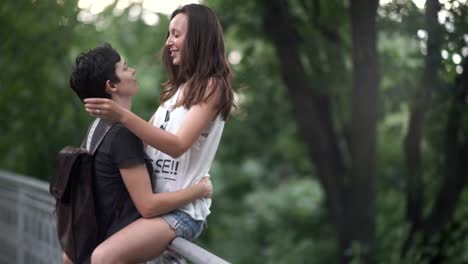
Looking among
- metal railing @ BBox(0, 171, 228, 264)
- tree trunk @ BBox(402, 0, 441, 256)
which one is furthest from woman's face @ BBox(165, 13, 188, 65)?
tree trunk @ BBox(402, 0, 441, 256)

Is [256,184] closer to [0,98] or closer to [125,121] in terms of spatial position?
[0,98]

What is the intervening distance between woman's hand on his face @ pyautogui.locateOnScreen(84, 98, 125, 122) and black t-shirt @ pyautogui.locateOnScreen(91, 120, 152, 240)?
21 cm

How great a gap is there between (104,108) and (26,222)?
3186 mm

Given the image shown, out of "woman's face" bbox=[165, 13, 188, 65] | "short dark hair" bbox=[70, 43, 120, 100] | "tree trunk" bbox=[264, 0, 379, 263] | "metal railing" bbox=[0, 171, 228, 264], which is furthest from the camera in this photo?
"tree trunk" bbox=[264, 0, 379, 263]

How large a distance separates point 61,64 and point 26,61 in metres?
1.04

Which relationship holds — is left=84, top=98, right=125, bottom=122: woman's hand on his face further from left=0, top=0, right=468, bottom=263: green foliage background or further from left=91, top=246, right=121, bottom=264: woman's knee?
left=0, top=0, right=468, bottom=263: green foliage background

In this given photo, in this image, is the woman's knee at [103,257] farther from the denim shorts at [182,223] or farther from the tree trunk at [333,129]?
the tree trunk at [333,129]

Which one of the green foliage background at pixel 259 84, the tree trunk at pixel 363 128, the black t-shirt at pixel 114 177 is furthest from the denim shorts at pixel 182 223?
the tree trunk at pixel 363 128

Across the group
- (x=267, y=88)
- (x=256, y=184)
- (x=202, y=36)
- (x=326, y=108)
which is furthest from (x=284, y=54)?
(x=256, y=184)

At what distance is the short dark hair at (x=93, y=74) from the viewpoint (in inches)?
121

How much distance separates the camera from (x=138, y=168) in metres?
3.01

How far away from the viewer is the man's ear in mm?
3098

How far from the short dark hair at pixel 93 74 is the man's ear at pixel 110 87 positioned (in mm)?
11

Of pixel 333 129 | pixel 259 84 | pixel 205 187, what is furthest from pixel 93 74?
pixel 259 84
